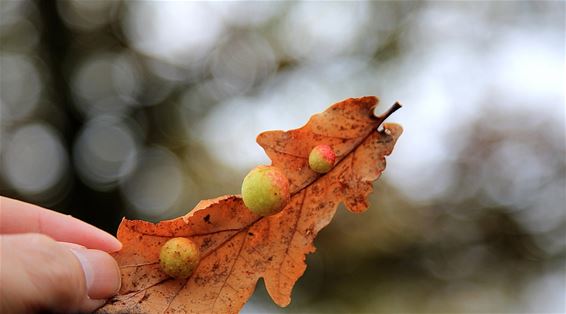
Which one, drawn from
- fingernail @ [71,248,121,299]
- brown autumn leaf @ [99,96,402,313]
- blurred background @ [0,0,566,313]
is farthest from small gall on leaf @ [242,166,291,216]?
blurred background @ [0,0,566,313]

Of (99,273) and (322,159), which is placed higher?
(322,159)

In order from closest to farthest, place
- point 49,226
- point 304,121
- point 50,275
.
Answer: point 50,275 → point 49,226 → point 304,121

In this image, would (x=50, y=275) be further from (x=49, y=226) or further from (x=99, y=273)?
(x=49, y=226)

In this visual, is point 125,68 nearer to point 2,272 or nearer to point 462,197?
point 462,197

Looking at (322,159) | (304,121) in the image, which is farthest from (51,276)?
(304,121)

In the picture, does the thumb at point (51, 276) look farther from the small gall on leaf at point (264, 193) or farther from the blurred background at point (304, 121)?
the blurred background at point (304, 121)

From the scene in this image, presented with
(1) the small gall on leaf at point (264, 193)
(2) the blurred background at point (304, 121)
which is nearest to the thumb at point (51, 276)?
(1) the small gall on leaf at point (264, 193)

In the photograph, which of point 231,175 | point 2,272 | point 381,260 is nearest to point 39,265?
point 2,272
